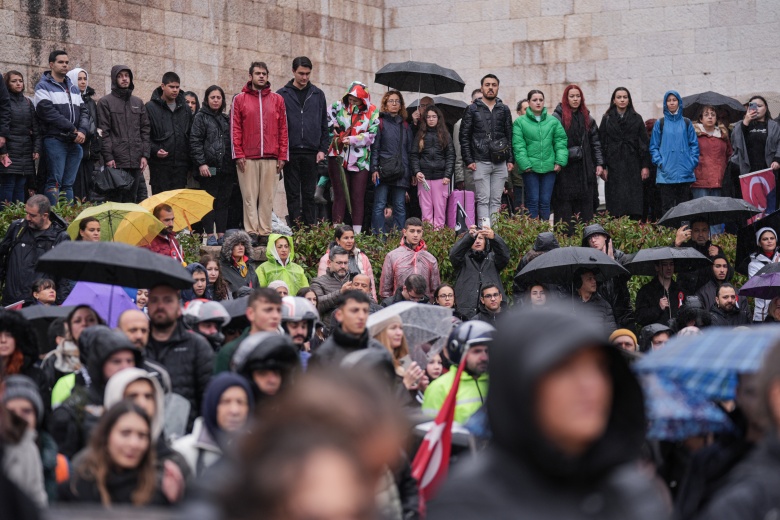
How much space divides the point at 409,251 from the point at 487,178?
3484 mm

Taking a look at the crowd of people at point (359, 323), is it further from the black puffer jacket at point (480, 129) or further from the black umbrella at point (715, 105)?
the black umbrella at point (715, 105)

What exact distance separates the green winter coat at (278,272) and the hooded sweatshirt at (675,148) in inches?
221

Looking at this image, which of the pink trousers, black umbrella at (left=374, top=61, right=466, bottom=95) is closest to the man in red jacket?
the pink trousers

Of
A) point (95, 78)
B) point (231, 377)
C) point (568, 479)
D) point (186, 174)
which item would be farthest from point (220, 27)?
point (568, 479)

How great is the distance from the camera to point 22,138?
14.3 m

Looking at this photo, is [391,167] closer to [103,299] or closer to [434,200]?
[434,200]

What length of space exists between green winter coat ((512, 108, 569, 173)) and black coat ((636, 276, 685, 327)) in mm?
3844

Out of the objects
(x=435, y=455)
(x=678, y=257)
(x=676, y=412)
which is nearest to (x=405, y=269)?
(x=678, y=257)

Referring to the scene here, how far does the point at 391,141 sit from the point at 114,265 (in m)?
7.86

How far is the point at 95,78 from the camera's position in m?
18.0

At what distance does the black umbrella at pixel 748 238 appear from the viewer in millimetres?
13938

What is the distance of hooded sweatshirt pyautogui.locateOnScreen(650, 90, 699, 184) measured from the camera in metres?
16.5

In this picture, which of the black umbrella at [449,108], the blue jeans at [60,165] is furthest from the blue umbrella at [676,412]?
the black umbrella at [449,108]

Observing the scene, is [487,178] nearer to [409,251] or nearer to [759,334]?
[409,251]
